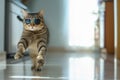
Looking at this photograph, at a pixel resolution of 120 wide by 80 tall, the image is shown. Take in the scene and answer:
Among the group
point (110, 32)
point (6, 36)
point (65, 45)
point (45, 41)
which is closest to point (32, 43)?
point (45, 41)

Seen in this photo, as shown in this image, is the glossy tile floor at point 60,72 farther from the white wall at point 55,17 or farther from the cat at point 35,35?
the white wall at point 55,17

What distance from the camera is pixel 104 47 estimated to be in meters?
5.86

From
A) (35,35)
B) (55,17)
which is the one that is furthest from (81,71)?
Answer: (55,17)

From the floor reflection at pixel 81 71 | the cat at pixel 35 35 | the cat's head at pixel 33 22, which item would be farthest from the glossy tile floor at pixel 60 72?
the cat's head at pixel 33 22

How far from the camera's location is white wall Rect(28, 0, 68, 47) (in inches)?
271

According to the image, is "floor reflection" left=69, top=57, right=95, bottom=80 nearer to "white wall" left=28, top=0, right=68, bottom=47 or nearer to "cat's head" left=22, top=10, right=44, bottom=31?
"cat's head" left=22, top=10, right=44, bottom=31

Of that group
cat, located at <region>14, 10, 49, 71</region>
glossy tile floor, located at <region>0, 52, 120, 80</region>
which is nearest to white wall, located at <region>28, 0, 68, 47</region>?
glossy tile floor, located at <region>0, 52, 120, 80</region>

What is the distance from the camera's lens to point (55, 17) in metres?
6.96

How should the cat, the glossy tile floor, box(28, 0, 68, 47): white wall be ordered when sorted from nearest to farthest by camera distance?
the glossy tile floor
the cat
box(28, 0, 68, 47): white wall

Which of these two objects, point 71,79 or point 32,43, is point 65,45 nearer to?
point 32,43

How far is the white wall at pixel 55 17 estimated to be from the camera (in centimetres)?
689

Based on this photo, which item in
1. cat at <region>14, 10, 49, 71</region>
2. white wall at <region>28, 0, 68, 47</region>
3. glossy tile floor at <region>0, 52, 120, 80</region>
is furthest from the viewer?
white wall at <region>28, 0, 68, 47</region>

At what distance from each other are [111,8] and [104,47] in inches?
32.0

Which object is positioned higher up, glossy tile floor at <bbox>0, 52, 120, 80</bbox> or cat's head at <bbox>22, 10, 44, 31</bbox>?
cat's head at <bbox>22, 10, 44, 31</bbox>
